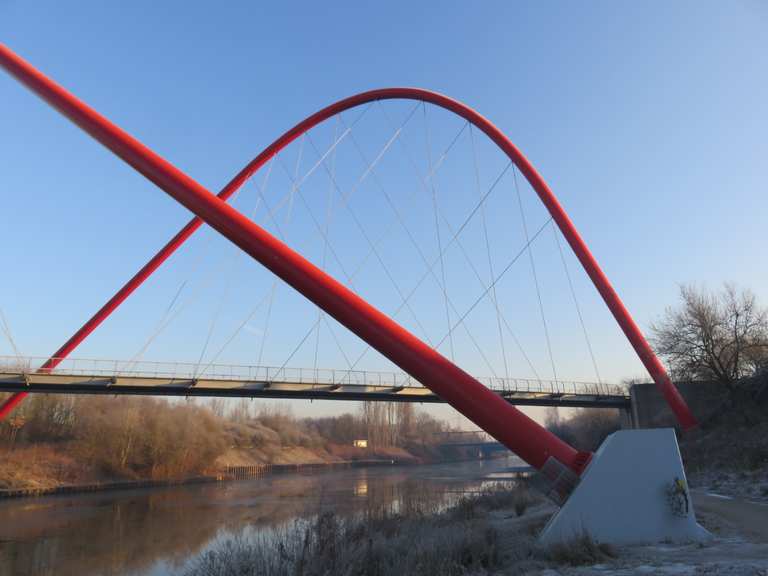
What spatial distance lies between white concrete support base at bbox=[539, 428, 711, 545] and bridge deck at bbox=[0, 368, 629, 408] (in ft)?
50.2

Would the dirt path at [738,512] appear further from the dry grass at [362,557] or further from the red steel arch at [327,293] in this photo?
the dry grass at [362,557]

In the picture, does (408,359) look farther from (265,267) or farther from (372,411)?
(372,411)

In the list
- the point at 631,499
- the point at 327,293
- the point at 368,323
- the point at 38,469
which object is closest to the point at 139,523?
the point at 327,293

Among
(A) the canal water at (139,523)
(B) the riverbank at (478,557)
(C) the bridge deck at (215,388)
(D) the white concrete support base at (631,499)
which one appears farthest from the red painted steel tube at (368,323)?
(C) the bridge deck at (215,388)

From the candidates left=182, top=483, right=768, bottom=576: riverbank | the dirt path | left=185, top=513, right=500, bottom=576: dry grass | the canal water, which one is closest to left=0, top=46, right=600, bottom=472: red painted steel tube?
left=182, top=483, right=768, bottom=576: riverbank

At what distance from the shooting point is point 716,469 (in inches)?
778

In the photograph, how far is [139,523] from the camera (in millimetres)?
21062

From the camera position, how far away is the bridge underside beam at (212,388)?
27.3m

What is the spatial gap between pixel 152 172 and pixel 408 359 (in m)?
7.87

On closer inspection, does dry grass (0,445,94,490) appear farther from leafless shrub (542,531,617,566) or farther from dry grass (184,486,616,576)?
leafless shrub (542,531,617,566)

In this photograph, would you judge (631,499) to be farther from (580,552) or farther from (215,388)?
(215,388)

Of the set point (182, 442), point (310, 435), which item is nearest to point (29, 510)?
point (182, 442)

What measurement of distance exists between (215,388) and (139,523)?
32.0 feet

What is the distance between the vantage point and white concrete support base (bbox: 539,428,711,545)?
8047 mm
